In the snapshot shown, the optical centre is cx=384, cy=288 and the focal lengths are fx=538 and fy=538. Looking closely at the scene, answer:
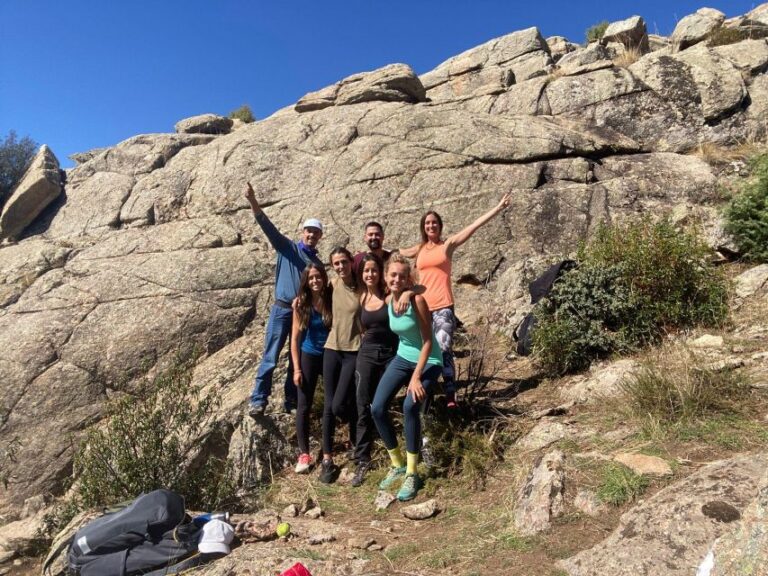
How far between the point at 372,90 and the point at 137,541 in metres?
11.9

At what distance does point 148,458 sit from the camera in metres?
5.93

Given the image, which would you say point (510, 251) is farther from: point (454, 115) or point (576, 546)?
point (576, 546)

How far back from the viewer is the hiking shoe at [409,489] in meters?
5.17

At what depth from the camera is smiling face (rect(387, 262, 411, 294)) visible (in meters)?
5.11

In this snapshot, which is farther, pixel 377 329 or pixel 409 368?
pixel 377 329

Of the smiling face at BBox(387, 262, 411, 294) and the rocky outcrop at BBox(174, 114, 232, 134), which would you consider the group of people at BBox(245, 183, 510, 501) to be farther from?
the rocky outcrop at BBox(174, 114, 232, 134)

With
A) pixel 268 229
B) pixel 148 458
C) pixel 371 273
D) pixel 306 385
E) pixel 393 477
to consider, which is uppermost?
pixel 268 229

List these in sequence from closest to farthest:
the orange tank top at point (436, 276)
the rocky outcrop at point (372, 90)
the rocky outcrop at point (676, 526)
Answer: the rocky outcrop at point (676, 526) → the orange tank top at point (436, 276) → the rocky outcrop at point (372, 90)

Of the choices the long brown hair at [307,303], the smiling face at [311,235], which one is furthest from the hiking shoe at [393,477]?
the smiling face at [311,235]

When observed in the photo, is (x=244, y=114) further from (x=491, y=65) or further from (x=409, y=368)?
(x=409, y=368)

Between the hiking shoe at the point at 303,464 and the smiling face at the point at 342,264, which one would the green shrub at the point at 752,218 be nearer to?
the smiling face at the point at 342,264

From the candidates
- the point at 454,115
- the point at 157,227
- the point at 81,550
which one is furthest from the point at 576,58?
the point at 81,550

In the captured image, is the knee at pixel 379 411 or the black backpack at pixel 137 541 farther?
the knee at pixel 379 411

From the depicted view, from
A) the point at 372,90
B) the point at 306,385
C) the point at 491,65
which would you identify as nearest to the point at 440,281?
the point at 306,385
